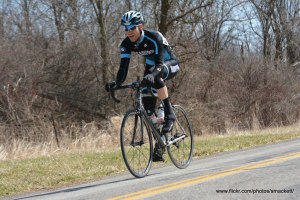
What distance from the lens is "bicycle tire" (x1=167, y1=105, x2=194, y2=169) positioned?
7.11 meters

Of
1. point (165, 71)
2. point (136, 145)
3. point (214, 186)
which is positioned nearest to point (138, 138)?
point (136, 145)

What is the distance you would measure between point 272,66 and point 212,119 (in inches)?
225

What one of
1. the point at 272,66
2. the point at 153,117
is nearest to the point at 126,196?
the point at 153,117

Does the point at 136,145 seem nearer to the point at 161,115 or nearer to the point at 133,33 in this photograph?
the point at 161,115

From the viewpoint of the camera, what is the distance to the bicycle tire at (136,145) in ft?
20.1

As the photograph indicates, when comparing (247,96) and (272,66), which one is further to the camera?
(272,66)

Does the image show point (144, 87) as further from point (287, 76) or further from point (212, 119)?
point (287, 76)

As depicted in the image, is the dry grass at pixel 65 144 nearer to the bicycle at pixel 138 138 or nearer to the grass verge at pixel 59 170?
the grass verge at pixel 59 170

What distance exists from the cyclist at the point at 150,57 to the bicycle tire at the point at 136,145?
0.28 m

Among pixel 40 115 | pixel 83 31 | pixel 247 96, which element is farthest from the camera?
pixel 247 96

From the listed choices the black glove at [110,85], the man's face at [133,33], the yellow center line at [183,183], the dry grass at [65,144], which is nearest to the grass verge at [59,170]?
the black glove at [110,85]

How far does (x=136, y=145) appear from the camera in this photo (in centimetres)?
617

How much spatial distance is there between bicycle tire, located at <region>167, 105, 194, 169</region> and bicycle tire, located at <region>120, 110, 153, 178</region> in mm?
583

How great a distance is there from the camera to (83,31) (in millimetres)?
19531
